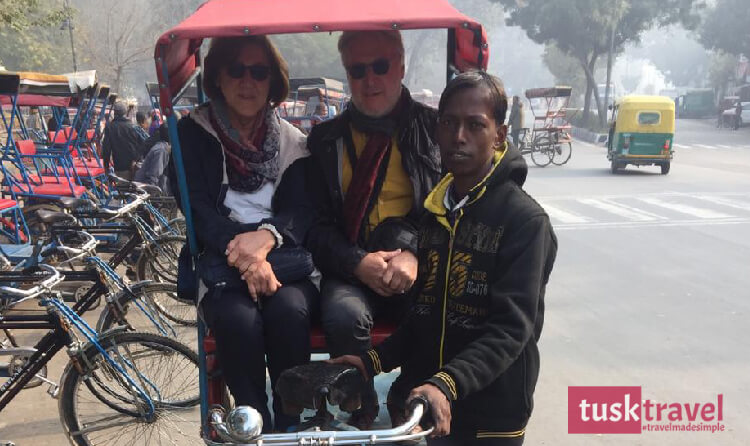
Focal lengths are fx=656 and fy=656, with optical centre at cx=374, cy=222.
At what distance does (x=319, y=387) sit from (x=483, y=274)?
50 centimetres

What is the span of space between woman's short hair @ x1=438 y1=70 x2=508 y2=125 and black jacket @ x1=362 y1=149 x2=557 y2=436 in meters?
0.12

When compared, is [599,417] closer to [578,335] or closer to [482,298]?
[578,335]

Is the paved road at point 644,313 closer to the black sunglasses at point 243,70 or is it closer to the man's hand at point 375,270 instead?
the man's hand at point 375,270

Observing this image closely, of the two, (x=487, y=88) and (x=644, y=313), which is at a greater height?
(x=487, y=88)

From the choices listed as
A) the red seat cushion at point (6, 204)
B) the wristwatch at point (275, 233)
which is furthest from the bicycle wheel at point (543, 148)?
the wristwatch at point (275, 233)

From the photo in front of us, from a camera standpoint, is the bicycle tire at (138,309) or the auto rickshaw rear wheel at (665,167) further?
the auto rickshaw rear wheel at (665,167)

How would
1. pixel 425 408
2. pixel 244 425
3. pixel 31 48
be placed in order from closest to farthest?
pixel 244 425
pixel 425 408
pixel 31 48

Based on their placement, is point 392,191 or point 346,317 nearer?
point 346,317

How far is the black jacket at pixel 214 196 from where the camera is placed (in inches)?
94.2

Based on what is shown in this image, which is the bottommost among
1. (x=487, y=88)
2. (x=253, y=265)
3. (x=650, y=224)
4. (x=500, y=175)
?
(x=650, y=224)

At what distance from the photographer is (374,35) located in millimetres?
2492

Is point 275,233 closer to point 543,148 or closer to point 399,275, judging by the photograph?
point 399,275

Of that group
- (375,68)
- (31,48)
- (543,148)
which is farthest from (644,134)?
(31,48)

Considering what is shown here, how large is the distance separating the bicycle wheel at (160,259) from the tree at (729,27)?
39.5 m
